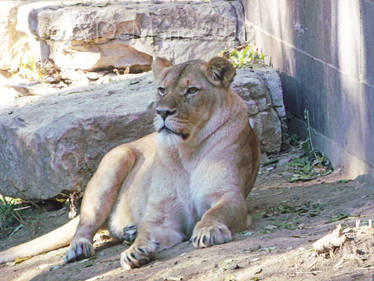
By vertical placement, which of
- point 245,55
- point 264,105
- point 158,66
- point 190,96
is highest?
point 158,66

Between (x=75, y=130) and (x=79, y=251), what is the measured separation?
1.69 meters

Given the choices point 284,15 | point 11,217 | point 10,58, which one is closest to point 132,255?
point 11,217

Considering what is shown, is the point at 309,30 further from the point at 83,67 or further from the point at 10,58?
the point at 10,58

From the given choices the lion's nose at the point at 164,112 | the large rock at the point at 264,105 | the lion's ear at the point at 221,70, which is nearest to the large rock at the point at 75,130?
the large rock at the point at 264,105

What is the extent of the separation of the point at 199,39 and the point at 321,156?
114 inches

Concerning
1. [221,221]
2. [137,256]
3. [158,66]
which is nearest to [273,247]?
[221,221]

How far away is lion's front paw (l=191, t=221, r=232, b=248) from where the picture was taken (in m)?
4.36

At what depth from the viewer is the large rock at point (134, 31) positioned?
29.3ft

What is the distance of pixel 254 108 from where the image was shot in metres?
7.25

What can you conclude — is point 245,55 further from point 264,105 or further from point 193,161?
point 193,161

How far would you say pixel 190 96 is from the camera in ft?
16.2

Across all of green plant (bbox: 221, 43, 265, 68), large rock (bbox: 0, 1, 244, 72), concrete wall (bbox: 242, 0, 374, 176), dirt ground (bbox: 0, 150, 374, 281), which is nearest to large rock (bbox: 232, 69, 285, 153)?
concrete wall (bbox: 242, 0, 374, 176)

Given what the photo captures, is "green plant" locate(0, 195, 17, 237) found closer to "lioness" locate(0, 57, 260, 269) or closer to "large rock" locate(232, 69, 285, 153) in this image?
"lioness" locate(0, 57, 260, 269)

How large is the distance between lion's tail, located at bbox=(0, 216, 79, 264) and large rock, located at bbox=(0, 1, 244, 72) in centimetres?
381
